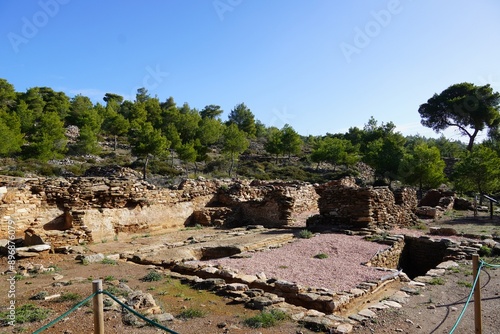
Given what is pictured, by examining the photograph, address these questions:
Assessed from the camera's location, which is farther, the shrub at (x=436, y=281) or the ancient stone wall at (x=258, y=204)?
the ancient stone wall at (x=258, y=204)

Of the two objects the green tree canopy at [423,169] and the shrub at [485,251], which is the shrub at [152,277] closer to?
the shrub at [485,251]

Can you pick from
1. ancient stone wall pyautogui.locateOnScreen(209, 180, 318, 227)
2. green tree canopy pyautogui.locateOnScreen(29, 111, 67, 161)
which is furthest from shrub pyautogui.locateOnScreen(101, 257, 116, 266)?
green tree canopy pyautogui.locateOnScreen(29, 111, 67, 161)

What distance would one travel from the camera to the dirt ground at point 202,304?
515 centimetres

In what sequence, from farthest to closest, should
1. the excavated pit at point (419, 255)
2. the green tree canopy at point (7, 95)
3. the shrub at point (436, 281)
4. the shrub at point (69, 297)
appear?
the green tree canopy at point (7, 95)
the excavated pit at point (419, 255)
the shrub at point (436, 281)
the shrub at point (69, 297)

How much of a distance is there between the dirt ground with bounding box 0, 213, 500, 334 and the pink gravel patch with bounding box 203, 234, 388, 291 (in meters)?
1.52

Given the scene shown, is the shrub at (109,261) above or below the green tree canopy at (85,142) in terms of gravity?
below

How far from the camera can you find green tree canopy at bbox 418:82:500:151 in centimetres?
4841

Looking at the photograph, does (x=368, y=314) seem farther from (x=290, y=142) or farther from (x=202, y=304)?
(x=290, y=142)

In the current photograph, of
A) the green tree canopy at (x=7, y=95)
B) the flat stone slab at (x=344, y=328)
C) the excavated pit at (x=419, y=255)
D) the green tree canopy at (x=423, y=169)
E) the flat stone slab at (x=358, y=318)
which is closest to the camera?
the flat stone slab at (x=344, y=328)

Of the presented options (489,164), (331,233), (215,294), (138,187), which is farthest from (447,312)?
(489,164)

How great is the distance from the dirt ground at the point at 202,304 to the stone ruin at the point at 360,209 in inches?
188


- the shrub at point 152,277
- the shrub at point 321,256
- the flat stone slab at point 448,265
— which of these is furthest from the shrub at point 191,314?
the flat stone slab at point 448,265

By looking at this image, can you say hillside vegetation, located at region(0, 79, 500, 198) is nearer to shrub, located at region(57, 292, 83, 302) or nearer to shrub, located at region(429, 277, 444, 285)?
shrub, located at region(429, 277, 444, 285)

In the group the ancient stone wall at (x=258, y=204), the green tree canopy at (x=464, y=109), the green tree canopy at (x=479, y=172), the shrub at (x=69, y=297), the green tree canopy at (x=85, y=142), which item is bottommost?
the shrub at (x=69, y=297)
